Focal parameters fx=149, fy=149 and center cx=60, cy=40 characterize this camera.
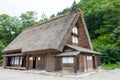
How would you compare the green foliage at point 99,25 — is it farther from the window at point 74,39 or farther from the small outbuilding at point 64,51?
the window at point 74,39

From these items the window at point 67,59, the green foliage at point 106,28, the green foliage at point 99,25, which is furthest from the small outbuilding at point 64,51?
the green foliage at point 99,25

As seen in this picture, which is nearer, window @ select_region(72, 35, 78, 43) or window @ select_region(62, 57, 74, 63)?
window @ select_region(62, 57, 74, 63)

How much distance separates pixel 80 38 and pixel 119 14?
64.0 ft

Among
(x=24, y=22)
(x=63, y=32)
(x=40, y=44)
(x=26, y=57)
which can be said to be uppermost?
(x=24, y=22)

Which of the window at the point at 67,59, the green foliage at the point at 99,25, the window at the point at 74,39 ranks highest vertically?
the green foliage at the point at 99,25

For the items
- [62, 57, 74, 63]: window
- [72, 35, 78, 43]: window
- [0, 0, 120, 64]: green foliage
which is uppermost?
[0, 0, 120, 64]: green foliage

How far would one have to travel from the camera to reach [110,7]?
36500 millimetres

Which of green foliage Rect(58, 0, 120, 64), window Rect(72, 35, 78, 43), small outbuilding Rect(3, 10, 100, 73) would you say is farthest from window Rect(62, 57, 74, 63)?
green foliage Rect(58, 0, 120, 64)

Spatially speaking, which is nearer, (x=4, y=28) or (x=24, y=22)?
(x=4, y=28)

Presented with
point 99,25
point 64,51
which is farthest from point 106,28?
point 64,51

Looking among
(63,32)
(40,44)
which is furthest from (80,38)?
(40,44)

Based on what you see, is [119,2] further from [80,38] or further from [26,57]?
[26,57]

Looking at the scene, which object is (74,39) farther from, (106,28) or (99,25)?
(99,25)

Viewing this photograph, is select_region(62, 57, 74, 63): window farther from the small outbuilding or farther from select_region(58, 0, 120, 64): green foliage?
select_region(58, 0, 120, 64): green foliage
